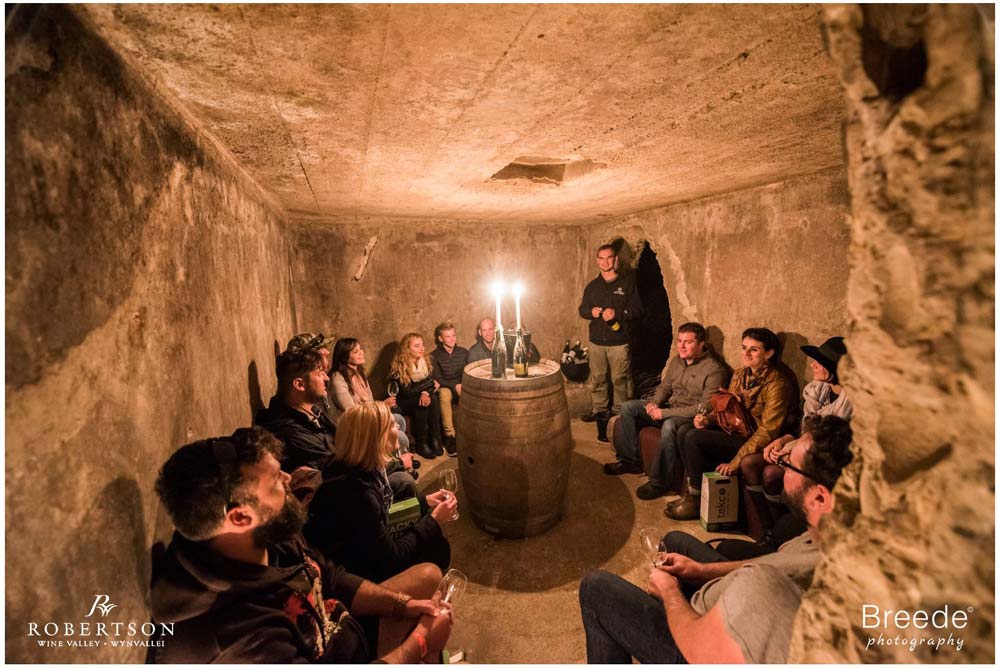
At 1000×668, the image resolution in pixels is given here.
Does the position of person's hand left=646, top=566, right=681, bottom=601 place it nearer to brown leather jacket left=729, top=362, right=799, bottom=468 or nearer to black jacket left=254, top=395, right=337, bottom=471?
brown leather jacket left=729, top=362, right=799, bottom=468

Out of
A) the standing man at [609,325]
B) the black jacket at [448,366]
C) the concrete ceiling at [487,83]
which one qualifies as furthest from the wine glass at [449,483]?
the standing man at [609,325]

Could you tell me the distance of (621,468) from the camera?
395 cm

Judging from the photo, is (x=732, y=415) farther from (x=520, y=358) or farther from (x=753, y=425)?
(x=520, y=358)

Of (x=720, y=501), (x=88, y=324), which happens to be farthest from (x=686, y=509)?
(x=88, y=324)

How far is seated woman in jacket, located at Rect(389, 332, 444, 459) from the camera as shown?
455cm

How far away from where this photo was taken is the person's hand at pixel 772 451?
114 inches

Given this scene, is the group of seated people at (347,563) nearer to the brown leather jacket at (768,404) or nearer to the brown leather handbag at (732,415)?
the brown leather jacket at (768,404)

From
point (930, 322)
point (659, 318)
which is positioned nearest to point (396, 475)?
point (930, 322)

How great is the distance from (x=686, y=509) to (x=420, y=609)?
2.34 meters

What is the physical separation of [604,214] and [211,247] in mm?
4365

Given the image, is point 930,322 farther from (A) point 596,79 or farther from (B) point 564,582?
(B) point 564,582

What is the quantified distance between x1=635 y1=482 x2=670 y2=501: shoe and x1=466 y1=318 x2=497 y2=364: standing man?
246cm

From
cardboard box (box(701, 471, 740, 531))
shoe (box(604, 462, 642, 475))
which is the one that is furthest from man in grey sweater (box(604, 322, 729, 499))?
cardboard box (box(701, 471, 740, 531))

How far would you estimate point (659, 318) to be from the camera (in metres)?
6.79
